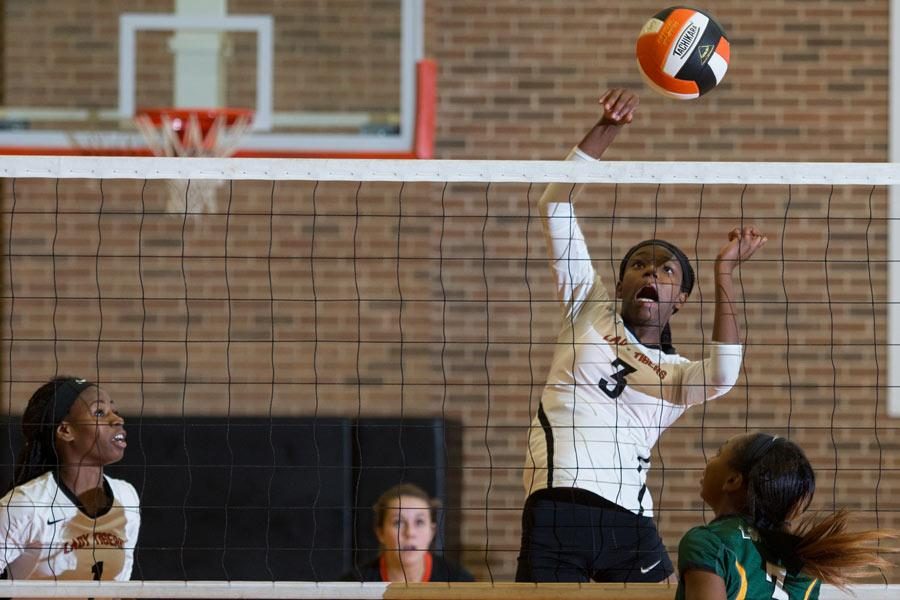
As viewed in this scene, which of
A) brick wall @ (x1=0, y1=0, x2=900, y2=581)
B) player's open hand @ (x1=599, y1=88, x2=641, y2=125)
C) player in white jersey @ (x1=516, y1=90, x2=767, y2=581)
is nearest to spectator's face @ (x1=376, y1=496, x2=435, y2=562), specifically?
player in white jersey @ (x1=516, y1=90, x2=767, y2=581)

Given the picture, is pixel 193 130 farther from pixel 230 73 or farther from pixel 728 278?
pixel 728 278

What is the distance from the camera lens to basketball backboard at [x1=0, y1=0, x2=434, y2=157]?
6.97 m

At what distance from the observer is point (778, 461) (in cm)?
279

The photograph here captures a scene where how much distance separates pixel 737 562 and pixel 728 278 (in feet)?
3.76

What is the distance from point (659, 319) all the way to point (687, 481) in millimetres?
3714

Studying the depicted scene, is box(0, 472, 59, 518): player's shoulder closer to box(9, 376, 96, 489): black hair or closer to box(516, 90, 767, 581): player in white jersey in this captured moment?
box(9, 376, 96, 489): black hair

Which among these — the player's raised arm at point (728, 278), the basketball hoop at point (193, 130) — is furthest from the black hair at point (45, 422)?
the basketball hoop at point (193, 130)

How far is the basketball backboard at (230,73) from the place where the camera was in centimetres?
697

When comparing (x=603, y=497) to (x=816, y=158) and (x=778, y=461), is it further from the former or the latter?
(x=816, y=158)

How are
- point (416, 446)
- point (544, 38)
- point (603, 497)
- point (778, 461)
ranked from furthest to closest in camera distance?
1. point (544, 38)
2. point (416, 446)
3. point (603, 497)
4. point (778, 461)

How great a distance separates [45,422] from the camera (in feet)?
12.7

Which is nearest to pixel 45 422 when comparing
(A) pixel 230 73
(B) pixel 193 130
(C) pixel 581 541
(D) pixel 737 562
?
(C) pixel 581 541

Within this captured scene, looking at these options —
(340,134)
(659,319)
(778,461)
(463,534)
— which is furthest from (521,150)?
(778,461)

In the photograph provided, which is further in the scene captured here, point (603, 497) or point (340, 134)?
point (340, 134)
